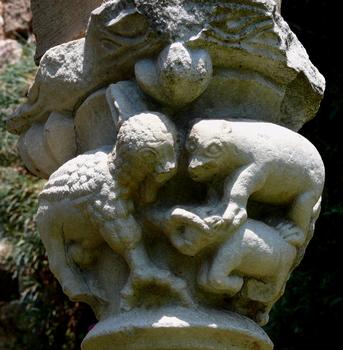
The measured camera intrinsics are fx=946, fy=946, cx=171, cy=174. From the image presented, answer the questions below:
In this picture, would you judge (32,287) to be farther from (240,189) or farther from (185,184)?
(240,189)

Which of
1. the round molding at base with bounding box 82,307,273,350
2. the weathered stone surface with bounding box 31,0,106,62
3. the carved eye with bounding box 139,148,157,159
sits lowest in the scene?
the round molding at base with bounding box 82,307,273,350

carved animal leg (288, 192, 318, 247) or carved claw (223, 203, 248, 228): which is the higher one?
carved claw (223, 203, 248, 228)

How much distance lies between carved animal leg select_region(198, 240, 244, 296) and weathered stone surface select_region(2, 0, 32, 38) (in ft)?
14.2

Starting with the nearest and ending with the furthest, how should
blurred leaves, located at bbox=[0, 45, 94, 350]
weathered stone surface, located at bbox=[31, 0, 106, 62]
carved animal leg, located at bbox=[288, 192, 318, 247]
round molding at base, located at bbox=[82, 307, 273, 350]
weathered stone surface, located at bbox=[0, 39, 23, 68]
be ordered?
round molding at base, located at bbox=[82, 307, 273, 350] → carved animal leg, located at bbox=[288, 192, 318, 247] → weathered stone surface, located at bbox=[31, 0, 106, 62] → blurred leaves, located at bbox=[0, 45, 94, 350] → weathered stone surface, located at bbox=[0, 39, 23, 68]

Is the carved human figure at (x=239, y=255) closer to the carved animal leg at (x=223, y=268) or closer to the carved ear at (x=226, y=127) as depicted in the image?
the carved animal leg at (x=223, y=268)

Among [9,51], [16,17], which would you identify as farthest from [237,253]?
[16,17]

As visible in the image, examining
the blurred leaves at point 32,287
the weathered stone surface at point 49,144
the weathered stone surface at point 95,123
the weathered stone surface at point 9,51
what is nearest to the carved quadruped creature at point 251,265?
the weathered stone surface at point 95,123

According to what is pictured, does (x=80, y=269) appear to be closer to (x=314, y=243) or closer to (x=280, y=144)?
(x=280, y=144)

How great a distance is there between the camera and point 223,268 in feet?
5.49

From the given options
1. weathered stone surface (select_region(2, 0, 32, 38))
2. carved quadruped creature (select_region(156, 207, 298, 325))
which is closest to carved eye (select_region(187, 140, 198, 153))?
carved quadruped creature (select_region(156, 207, 298, 325))

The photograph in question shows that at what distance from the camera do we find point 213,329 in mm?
→ 1672

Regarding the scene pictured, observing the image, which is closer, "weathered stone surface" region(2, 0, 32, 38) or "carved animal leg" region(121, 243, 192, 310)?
"carved animal leg" region(121, 243, 192, 310)

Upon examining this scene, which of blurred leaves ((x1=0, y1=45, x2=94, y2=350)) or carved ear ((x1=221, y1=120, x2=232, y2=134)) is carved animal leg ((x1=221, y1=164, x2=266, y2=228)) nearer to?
carved ear ((x1=221, y1=120, x2=232, y2=134))

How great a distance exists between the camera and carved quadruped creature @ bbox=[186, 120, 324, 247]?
1.68 meters
